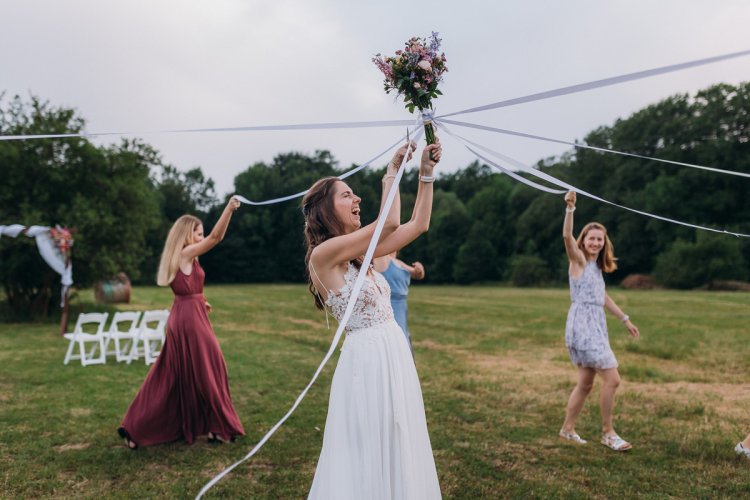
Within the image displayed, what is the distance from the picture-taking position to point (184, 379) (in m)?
6.12

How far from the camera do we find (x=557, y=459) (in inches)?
219

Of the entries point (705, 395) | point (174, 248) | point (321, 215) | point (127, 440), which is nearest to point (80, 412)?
point (127, 440)

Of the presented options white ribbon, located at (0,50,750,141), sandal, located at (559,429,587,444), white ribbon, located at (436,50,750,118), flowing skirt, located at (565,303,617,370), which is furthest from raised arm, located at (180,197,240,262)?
sandal, located at (559,429,587,444)

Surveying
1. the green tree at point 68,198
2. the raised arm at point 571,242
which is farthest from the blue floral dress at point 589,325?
the green tree at point 68,198

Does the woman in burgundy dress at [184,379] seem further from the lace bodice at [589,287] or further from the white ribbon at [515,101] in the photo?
the lace bodice at [589,287]

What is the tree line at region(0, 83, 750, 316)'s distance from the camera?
17781 mm

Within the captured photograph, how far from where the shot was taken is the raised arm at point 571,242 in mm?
5613

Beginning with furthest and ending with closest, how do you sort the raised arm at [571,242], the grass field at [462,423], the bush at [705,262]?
the bush at [705,262] < the raised arm at [571,242] < the grass field at [462,423]

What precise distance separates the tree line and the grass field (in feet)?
8.58

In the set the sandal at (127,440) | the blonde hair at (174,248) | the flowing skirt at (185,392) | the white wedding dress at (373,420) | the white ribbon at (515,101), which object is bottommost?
the sandal at (127,440)

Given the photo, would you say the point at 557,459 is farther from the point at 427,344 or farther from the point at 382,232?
the point at 427,344

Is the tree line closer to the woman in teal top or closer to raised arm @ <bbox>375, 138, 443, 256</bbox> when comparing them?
raised arm @ <bbox>375, 138, 443, 256</bbox>

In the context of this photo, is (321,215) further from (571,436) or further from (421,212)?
(571,436)

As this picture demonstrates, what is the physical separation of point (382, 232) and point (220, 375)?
379 centimetres
